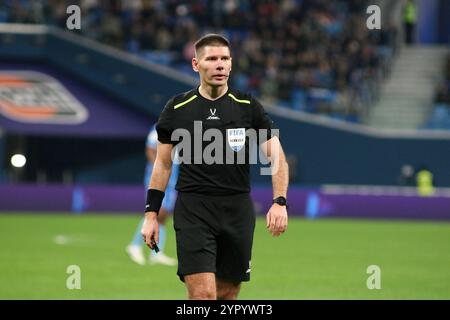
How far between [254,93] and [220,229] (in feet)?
83.7

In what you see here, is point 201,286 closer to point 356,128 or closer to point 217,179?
point 217,179

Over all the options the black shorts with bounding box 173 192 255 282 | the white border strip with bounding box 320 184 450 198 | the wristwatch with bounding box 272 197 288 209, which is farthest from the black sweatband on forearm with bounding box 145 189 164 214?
the white border strip with bounding box 320 184 450 198

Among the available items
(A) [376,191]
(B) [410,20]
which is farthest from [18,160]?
(B) [410,20]

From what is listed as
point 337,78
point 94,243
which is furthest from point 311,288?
point 337,78

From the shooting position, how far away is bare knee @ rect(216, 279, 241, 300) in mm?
8938

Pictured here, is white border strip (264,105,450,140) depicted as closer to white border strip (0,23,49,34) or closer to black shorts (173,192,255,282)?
white border strip (0,23,49,34)

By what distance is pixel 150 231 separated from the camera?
28.8ft

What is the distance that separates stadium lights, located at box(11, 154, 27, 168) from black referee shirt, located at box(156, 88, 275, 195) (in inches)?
1007

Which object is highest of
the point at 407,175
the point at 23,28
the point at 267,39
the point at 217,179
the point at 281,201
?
the point at 217,179

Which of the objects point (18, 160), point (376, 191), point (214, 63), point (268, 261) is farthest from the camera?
point (18, 160)

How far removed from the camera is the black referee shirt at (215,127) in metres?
8.88

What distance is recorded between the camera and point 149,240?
8.78 metres
